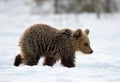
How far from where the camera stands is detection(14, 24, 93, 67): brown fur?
33.4ft

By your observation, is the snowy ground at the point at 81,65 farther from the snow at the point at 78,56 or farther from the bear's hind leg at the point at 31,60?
the bear's hind leg at the point at 31,60

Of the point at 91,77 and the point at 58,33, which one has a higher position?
the point at 58,33

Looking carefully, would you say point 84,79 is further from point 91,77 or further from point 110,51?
point 110,51

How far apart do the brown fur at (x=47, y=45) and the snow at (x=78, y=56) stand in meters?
0.31

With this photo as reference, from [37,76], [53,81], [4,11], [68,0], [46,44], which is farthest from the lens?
[4,11]

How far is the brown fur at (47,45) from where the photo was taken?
10180mm

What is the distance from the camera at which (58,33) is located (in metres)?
10.5

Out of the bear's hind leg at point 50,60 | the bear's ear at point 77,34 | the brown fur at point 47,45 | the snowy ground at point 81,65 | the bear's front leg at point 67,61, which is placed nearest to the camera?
the snowy ground at point 81,65

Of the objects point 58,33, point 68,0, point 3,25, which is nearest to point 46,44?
point 58,33

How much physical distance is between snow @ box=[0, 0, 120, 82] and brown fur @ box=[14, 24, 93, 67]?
0.31 meters

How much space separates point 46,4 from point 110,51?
86.3 ft

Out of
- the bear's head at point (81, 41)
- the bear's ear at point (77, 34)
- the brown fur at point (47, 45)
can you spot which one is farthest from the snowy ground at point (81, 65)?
the bear's ear at point (77, 34)

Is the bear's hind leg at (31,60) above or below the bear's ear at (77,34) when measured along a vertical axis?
below

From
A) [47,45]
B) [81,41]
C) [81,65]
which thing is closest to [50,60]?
[47,45]
